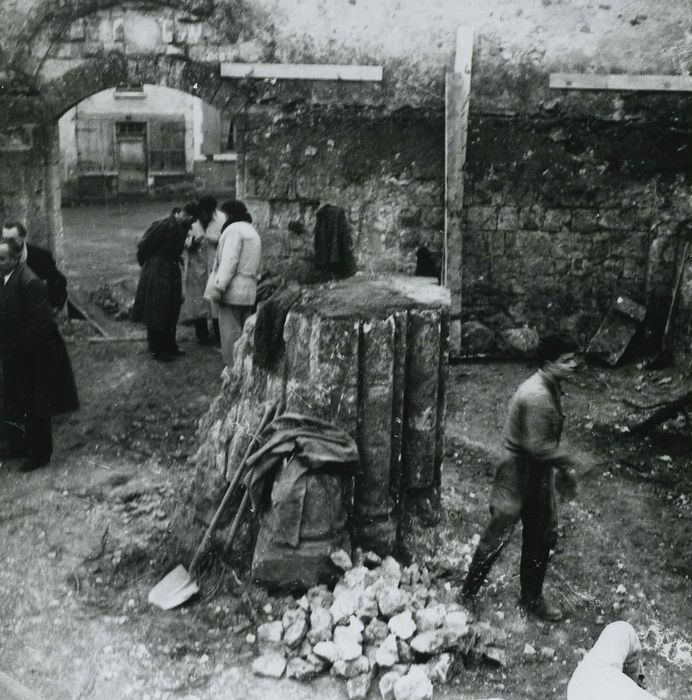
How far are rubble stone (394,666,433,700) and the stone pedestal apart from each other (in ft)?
3.39

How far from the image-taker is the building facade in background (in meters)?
21.9

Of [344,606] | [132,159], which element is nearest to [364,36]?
[344,606]

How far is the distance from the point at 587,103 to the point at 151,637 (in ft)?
22.7

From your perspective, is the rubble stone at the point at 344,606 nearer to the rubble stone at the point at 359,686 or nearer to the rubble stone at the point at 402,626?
the rubble stone at the point at 402,626

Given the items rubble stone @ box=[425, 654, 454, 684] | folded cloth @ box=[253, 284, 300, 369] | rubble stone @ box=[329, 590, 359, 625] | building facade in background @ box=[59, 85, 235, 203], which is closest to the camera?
rubble stone @ box=[425, 654, 454, 684]

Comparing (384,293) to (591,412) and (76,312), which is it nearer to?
(591,412)

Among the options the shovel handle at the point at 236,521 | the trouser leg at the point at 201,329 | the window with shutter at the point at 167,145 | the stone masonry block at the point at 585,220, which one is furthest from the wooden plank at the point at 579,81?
the window with shutter at the point at 167,145

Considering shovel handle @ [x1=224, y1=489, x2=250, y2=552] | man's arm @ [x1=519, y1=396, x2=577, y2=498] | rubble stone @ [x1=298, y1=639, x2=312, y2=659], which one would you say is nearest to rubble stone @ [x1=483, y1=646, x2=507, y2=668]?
rubble stone @ [x1=298, y1=639, x2=312, y2=659]

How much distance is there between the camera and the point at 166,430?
24.8ft

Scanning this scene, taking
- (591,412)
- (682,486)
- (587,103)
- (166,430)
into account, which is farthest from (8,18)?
(682,486)

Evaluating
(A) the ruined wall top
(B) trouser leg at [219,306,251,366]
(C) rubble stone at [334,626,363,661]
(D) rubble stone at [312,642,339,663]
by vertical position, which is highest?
(A) the ruined wall top

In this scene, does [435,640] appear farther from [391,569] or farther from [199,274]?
[199,274]

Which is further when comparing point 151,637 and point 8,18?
point 8,18

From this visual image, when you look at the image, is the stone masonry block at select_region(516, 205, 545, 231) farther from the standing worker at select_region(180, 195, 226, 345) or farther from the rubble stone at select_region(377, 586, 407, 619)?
the rubble stone at select_region(377, 586, 407, 619)
